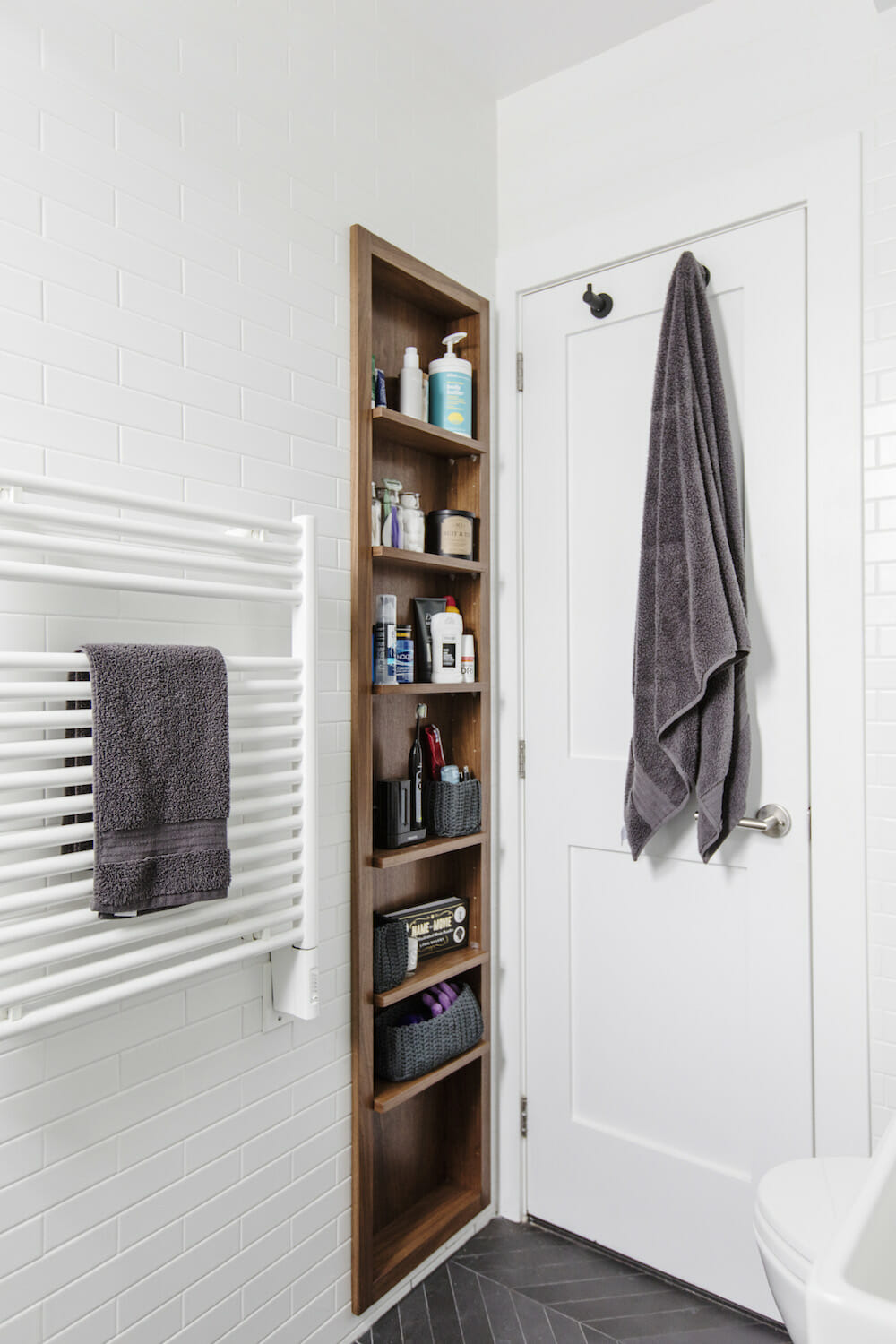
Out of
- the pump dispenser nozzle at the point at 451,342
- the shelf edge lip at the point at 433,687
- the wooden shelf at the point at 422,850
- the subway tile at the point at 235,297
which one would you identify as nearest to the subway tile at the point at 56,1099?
the wooden shelf at the point at 422,850

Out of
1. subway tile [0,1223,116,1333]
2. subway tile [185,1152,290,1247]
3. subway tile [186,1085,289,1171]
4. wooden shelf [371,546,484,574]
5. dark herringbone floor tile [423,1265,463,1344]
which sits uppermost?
wooden shelf [371,546,484,574]

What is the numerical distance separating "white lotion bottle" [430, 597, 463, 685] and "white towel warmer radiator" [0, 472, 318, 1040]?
0.44 m

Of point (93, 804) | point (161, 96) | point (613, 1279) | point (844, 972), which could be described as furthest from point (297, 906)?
point (161, 96)

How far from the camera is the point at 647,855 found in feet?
6.15

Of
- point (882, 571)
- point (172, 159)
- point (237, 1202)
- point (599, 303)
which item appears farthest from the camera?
point (599, 303)

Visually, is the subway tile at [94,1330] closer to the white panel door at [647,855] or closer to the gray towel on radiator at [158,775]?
the gray towel on radiator at [158,775]

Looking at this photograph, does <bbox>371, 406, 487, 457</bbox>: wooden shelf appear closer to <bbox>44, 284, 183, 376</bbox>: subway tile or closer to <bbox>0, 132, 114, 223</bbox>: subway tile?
<bbox>44, 284, 183, 376</bbox>: subway tile

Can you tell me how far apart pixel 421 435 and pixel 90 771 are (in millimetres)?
1056

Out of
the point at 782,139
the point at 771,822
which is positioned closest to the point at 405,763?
the point at 771,822

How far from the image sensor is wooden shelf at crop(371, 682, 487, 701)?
1.71 metres

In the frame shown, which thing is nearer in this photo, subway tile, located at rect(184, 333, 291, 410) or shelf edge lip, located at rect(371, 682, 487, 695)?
subway tile, located at rect(184, 333, 291, 410)

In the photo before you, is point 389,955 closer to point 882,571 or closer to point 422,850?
point 422,850

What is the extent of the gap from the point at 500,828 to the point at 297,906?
78 cm

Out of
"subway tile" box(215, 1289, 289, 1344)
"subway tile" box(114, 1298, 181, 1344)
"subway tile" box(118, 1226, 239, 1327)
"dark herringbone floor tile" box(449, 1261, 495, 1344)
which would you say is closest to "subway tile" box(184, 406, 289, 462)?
"subway tile" box(118, 1226, 239, 1327)
